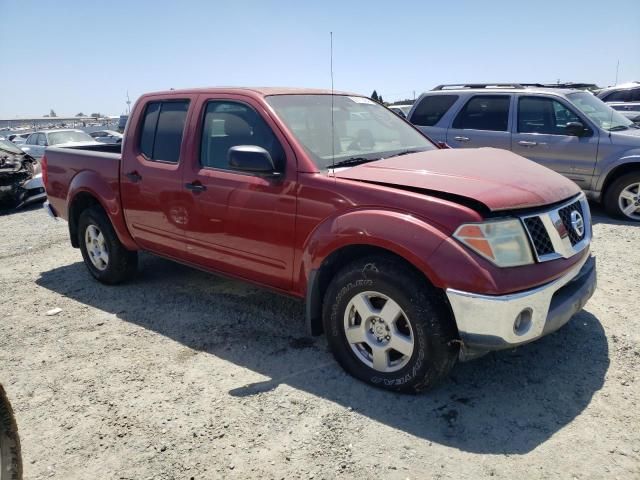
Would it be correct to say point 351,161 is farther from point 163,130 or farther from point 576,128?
point 576,128

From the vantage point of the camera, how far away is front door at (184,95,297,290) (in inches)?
135

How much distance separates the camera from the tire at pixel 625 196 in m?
7.01

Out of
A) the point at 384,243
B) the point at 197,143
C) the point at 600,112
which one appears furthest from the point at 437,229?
the point at 600,112

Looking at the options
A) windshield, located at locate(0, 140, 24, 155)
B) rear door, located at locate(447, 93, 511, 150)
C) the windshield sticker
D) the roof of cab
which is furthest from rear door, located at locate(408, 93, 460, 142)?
windshield, located at locate(0, 140, 24, 155)

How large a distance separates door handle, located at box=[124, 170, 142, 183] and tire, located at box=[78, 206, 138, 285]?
697 millimetres

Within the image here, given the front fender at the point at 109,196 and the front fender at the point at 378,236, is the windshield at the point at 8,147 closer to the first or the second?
the front fender at the point at 109,196

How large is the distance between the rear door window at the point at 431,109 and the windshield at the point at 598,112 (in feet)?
5.92

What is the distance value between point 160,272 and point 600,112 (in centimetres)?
680

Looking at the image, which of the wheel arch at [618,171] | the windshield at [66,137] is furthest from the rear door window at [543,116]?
Result: the windshield at [66,137]

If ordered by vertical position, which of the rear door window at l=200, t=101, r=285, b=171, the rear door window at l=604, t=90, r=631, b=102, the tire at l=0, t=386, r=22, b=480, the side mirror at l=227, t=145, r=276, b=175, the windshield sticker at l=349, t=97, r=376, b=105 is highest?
the rear door window at l=604, t=90, r=631, b=102

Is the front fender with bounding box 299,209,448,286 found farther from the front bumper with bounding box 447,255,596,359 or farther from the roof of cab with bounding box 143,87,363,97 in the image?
the roof of cab with bounding box 143,87,363,97

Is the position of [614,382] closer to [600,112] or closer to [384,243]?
[384,243]

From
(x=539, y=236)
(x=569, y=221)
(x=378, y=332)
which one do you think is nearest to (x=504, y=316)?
(x=539, y=236)

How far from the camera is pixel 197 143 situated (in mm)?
3977
